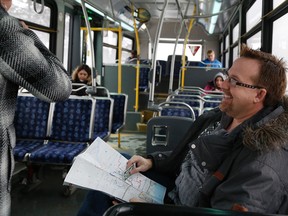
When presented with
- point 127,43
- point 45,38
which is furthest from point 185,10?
point 127,43

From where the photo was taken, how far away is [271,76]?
1348mm

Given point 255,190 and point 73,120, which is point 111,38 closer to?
point 73,120

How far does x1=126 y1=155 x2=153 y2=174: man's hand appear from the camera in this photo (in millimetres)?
1612

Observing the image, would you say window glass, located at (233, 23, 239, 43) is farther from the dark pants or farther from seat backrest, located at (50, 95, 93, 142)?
the dark pants

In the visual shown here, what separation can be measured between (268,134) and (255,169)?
138mm

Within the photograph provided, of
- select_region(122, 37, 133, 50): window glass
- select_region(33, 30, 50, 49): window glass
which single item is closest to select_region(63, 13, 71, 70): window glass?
select_region(33, 30, 50, 49): window glass

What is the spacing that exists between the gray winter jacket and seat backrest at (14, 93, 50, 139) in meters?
2.75

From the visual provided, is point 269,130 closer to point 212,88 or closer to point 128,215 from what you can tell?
point 128,215

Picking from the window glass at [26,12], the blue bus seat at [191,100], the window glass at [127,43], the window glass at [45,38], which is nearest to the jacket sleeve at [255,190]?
the blue bus seat at [191,100]

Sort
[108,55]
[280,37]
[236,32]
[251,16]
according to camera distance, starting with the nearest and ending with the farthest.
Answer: [280,37] < [251,16] < [236,32] < [108,55]

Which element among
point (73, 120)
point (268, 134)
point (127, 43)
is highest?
point (127, 43)

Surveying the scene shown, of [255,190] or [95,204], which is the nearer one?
[255,190]

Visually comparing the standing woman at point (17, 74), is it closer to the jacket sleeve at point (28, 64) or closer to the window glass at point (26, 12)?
the jacket sleeve at point (28, 64)

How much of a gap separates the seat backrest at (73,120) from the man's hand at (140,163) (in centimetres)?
196
